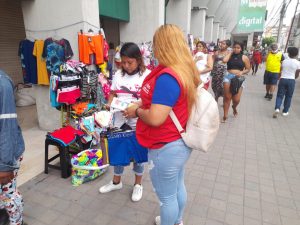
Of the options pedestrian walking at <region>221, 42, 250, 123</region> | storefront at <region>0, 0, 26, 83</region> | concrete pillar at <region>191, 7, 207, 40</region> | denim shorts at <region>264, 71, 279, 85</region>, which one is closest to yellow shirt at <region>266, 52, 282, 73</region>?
denim shorts at <region>264, 71, 279, 85</region>

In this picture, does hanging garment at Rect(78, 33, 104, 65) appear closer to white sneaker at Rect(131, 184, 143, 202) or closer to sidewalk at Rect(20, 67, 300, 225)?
sidewalk at Rect(20, 67, 300, 225)

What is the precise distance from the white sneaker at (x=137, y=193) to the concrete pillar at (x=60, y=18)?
2.69 meters

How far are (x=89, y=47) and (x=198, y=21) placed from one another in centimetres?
1086

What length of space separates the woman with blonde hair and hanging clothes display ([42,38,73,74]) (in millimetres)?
2887

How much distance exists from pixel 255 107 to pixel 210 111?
6.38 metres

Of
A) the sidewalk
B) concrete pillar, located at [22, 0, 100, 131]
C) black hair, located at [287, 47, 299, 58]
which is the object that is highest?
concrete pillar, located at [22, 0, 100, 131]

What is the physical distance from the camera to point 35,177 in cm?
326

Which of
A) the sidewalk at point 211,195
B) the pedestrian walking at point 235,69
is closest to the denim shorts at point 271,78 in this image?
the pedestrian walking at point 235,69

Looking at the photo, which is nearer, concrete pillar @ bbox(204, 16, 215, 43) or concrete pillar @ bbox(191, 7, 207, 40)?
concrete pillar @ bbox(191, 7, 207, 40)

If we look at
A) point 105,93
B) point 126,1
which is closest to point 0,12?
point 126,1

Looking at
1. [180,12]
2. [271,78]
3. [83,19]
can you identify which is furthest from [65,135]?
[180,12]

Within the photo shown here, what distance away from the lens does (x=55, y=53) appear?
4047 mm

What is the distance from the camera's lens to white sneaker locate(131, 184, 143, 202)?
8.99 ft

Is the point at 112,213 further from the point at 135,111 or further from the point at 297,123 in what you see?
the point at 297,123
